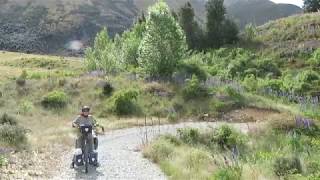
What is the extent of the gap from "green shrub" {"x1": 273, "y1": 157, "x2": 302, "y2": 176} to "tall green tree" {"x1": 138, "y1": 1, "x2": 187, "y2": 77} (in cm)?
3007

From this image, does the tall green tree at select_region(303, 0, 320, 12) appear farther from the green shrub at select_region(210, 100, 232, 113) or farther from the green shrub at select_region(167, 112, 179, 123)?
the green shrub at select_region(167, 112, 179, 123)

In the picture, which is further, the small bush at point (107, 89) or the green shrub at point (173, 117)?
the small bush at point (107, 89)

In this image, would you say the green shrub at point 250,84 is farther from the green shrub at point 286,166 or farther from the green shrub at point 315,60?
the green shrub at point 286,166

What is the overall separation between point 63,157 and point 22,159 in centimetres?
204

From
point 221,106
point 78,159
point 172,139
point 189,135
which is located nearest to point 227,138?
point 189,135

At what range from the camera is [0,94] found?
4191 cm

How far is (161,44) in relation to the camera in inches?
1780

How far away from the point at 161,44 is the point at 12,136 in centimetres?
2458

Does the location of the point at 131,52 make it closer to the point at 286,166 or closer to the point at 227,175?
the point at 286,166

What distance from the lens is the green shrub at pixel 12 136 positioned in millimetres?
21714

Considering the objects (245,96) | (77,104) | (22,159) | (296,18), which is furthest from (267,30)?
(22,159)

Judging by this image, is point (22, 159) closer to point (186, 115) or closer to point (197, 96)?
point (186, 115)

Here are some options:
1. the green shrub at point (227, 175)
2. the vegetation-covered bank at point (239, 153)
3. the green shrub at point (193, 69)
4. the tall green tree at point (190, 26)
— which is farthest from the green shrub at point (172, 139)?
the tall green tree at point (190, 26)

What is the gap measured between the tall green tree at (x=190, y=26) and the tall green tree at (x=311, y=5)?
2833cm
